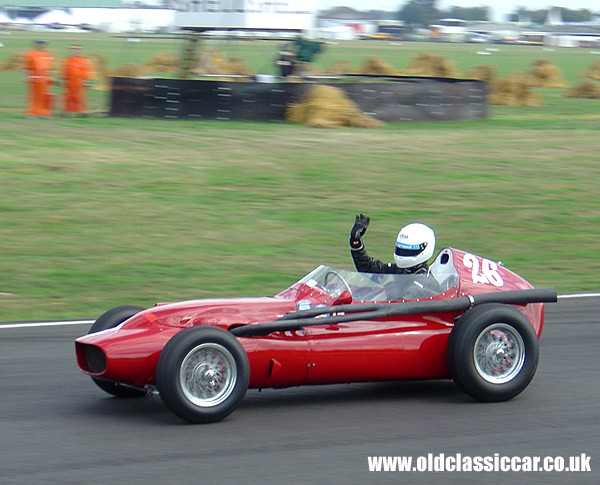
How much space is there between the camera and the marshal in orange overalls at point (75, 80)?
70.7ft

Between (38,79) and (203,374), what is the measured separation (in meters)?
16.1

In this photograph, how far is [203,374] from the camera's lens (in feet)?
18.2

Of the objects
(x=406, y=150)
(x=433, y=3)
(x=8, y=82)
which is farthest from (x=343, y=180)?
(x=433, y=3)

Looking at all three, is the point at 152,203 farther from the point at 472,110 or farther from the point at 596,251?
the point at 472,110

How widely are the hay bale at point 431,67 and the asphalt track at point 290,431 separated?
95.9 ft

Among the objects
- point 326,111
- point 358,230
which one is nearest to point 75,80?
point 326,111

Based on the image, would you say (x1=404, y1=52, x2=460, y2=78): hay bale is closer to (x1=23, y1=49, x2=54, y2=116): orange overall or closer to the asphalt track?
(x1=23, y1=49, x2=54, y2=116): orange overall

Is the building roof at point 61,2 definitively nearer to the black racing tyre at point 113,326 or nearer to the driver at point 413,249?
the driver at point 413,249

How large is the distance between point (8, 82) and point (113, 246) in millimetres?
23352

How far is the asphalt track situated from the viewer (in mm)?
4867

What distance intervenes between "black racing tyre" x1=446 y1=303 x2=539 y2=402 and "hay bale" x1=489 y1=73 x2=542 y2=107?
80.3ft

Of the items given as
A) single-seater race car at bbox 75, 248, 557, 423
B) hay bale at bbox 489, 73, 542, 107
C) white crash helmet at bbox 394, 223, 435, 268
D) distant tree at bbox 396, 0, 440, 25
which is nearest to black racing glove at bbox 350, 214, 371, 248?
white crash helmet at bbox 394, 223, 435, 268

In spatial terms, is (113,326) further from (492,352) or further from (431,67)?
(431,67)

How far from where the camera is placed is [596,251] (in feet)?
39.8
